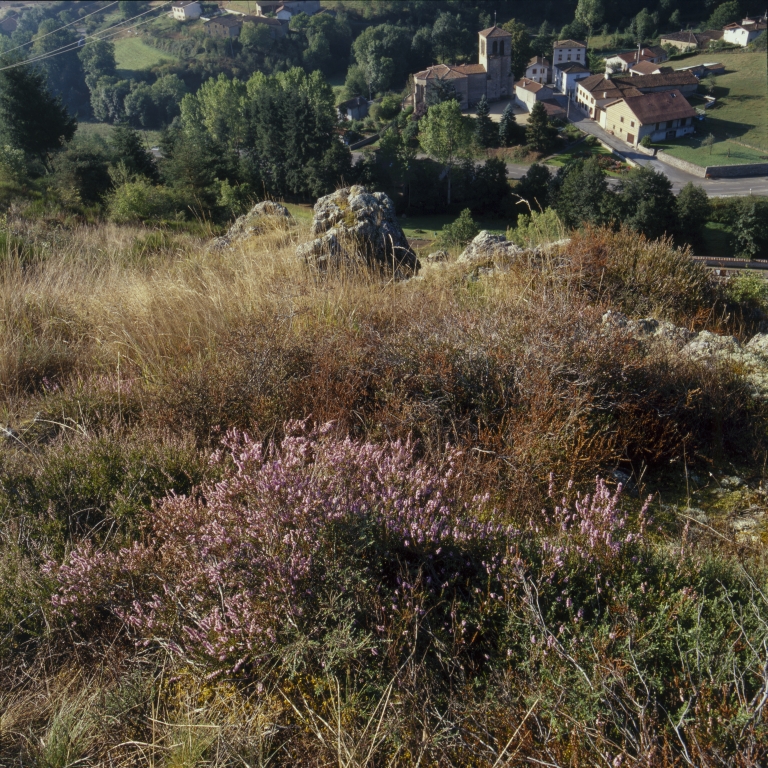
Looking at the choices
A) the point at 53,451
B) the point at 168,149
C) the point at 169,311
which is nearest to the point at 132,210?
the point at 168,149

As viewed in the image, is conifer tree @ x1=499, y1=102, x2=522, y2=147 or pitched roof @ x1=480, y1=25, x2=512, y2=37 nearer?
conifer tree @ x1=499, y1=102, x2=522, y2=147

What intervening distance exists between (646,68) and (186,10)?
6962cm

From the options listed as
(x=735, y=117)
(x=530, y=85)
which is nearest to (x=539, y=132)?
(x=530, y=85)

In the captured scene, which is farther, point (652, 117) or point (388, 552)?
point (652, 117)

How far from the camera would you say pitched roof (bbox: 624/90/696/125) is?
47.8m

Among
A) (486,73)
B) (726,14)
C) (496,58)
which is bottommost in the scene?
(486,73)

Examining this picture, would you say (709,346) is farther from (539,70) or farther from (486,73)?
(539,70)

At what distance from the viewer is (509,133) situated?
49.6m

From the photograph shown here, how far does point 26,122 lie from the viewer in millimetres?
24812

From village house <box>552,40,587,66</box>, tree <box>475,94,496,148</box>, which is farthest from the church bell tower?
tree <box>475,94,496,148</box>

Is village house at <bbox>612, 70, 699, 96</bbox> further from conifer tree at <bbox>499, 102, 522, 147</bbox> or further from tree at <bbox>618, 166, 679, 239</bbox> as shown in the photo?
tree at <bbox>618, 166, 679, 239</bbox>

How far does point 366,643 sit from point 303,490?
537 mm

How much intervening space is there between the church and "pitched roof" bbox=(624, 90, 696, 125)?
57.9ft

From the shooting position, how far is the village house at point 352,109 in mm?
63344
